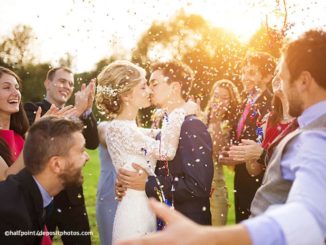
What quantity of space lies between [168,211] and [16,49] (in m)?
35.4

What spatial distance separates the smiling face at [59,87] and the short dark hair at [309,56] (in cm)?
504

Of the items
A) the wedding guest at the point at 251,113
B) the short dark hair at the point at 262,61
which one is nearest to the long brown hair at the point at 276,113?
the wedding guest at the point at 251,113

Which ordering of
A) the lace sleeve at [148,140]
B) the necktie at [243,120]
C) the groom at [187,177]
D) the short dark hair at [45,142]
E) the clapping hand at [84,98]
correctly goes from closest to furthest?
the short dark hair at [45,142] < the groom at [187,177] < the lace sleeve at [148,140] < the clapping hand at [84,98] < the necktie at [243,120]

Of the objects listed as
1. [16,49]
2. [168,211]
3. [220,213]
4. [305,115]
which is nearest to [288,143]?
[305,115]

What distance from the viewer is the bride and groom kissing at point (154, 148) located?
173 inches

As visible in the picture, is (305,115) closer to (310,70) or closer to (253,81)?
(310,70)

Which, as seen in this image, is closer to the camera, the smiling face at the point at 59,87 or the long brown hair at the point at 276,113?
the long brown hair at the point at 276,113

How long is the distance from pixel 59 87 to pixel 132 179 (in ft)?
8.65

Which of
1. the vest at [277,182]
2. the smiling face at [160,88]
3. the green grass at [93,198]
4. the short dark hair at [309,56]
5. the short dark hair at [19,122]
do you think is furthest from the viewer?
the green grass at [93,198]

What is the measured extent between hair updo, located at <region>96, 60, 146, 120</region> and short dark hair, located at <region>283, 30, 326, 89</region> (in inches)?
115

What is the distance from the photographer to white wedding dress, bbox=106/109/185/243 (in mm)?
4480

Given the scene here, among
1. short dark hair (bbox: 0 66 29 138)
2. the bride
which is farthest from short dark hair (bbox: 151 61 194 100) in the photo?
short dark hair (bbox: 0 66 29 138)

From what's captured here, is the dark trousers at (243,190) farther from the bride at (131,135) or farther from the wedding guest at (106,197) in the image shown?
the wedding guest at (106,197)

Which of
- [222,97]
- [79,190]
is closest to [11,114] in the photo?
[79,190]
